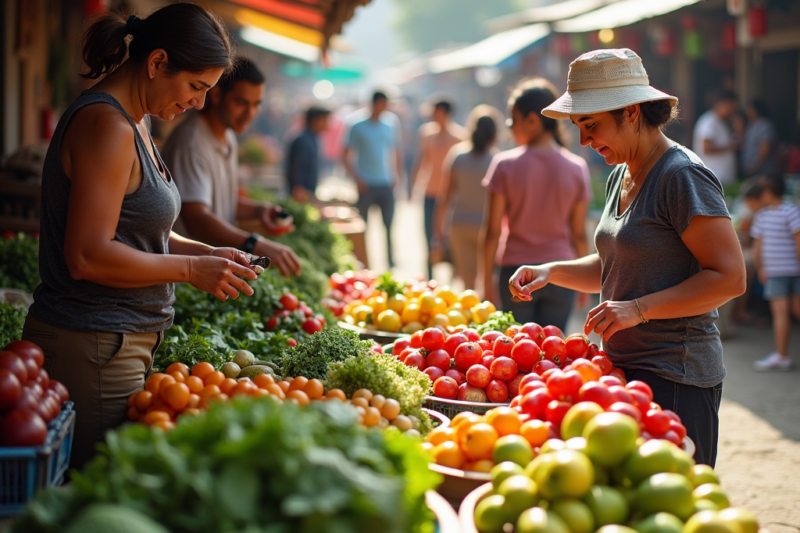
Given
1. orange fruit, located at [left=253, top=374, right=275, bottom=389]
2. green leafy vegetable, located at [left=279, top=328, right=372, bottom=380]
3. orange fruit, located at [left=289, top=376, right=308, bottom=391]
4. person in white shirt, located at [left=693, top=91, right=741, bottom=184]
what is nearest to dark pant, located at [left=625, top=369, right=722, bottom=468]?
green leafy vegetable, located at [left=279, top=328, right=372, bottom=380]

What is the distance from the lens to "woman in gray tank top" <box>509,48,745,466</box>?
2.57 m

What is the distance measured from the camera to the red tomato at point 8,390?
194cm

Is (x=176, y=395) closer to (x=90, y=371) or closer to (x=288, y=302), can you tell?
(x=90, y=371)

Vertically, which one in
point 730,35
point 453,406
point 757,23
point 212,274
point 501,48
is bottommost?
point 453,406

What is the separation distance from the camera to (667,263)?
2.70m

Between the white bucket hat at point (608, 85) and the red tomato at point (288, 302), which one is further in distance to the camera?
the red tomato at point (288, 302)

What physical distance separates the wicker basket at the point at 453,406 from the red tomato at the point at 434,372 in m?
0.13

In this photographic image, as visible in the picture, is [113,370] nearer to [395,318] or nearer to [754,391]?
[395,318]

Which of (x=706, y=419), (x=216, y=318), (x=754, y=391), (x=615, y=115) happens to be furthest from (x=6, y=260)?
(x=754, y=391)

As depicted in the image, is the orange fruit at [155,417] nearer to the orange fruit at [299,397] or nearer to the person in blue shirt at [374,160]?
the orange fruit at [299,397]

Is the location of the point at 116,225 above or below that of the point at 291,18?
below

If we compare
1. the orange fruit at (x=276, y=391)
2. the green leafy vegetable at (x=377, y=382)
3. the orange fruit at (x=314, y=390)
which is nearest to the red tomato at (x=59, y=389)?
the orange fruit at (x=276, y=391)

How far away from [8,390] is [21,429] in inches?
4.3

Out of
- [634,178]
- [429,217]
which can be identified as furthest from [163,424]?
[429,217]
